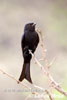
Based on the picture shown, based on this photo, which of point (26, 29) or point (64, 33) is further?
point (64, 33)

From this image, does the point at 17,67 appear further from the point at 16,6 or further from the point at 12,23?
the point at 16,6

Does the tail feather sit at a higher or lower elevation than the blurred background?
higher

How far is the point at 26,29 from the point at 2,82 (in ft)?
10.1

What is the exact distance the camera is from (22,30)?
5957 millimetres

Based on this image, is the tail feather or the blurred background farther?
the blurred background

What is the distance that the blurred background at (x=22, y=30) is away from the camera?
5062 mm

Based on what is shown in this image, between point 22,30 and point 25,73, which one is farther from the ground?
point 25,73

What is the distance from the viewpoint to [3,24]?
6.59m

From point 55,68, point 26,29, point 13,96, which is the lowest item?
point 13,96

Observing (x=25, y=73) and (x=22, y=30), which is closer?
(x=25, y=73)

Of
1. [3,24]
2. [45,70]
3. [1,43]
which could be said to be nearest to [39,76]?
[1,43]

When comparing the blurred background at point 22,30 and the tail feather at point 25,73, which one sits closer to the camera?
the tail feather at point 25,73

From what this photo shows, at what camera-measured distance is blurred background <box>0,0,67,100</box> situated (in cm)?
506

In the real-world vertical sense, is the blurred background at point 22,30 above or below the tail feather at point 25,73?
below
